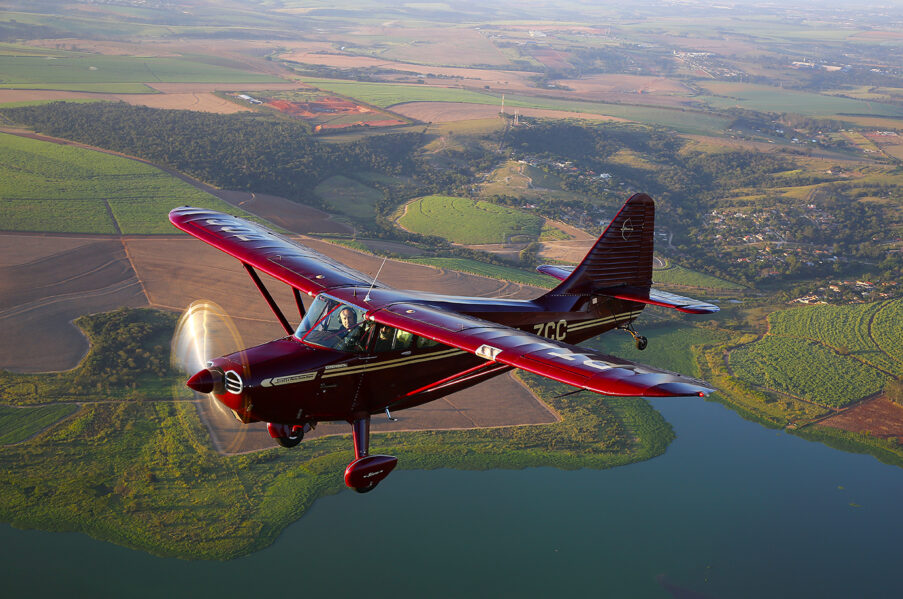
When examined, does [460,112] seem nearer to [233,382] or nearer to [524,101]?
[524,101]

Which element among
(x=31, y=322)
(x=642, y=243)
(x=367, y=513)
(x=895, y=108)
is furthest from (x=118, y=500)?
(x=895, y=108)

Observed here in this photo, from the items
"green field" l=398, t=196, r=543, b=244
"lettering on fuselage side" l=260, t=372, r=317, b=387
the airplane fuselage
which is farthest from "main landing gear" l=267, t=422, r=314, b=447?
"green field" l=398, t=196, r=543, b=244

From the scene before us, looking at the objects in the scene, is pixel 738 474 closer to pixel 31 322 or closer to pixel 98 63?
pixel 31 322

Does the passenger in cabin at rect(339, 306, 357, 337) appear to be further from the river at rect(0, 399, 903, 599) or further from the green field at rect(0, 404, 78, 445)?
the green field at rect(0, 404, 78, 445)

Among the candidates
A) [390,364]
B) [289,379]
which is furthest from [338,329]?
[289,379]

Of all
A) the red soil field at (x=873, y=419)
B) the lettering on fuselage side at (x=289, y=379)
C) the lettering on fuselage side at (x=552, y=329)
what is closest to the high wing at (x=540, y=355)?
the lettering on fuselage side at (x=289, y=379)

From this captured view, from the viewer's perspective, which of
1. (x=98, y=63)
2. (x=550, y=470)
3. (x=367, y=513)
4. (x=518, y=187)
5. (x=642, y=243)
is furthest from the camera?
(x=98, y=63)

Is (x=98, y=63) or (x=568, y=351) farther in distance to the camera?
(x=98, y=63)
